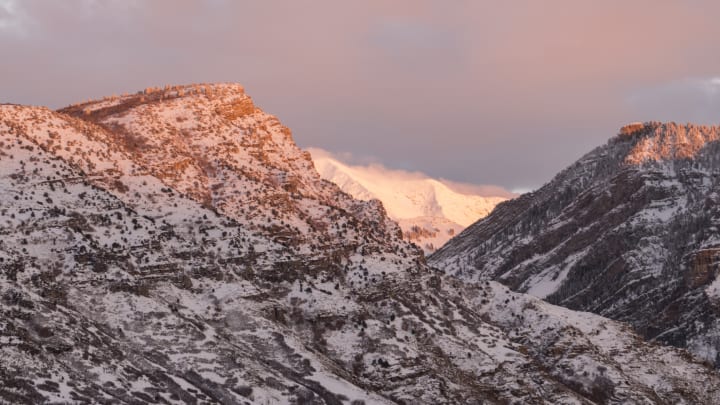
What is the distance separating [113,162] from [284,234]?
75.5 ft

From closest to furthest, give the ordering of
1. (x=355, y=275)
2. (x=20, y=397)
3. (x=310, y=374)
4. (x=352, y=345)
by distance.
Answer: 1. (x=20, y=397)
2. (x=310, y=374)
3. (x=352, y=345)
4. (x=355, y=275)

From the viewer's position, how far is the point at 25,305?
15000 cm

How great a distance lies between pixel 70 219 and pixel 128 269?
987 centimetres

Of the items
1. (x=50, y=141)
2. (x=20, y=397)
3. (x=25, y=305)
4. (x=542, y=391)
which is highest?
(x=50, y=141)

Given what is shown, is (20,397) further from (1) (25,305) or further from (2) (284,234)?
(2) (284,234)

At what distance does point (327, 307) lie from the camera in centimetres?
18038

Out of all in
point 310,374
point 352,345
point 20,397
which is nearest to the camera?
point 20,397

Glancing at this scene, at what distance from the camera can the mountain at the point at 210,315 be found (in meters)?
150

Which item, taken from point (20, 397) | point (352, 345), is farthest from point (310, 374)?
point (20, 397)

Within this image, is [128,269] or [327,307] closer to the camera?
[128,269]

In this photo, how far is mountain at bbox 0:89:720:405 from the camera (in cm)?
15000

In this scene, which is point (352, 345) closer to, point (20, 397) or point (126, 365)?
point (126, 365)

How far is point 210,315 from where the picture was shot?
558ft

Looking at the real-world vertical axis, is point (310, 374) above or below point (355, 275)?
below
